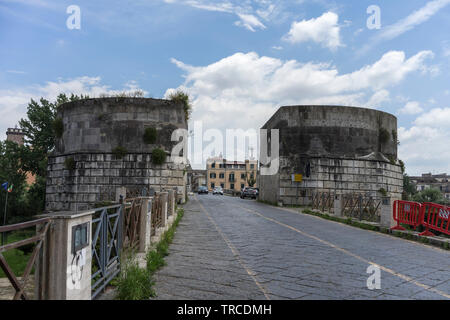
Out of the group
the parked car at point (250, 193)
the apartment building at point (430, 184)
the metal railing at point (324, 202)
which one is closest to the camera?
the metal railing at point (324, 202)

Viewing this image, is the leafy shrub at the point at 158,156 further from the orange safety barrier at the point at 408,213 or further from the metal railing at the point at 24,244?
the metal railing at the point at 24,244

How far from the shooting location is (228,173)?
347ft

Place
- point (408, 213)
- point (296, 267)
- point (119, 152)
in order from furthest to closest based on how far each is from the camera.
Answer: point (119, 152) < point (408, 213) < point (296, 267)

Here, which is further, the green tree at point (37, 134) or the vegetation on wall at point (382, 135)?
the green tree at point (37, 134)

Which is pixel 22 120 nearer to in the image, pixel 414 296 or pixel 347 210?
pixel 347 210

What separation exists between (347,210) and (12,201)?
29.7 meters

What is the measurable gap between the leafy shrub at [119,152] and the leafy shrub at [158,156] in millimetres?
1694

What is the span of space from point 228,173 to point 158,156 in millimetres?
83575

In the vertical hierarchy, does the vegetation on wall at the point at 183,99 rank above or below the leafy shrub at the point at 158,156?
above

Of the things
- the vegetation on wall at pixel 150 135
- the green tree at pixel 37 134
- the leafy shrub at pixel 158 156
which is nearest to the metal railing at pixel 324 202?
the leafy shrub at pixel 158 156

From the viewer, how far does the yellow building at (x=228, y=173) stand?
10444 cm

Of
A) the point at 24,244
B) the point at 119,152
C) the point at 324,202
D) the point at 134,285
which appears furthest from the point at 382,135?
the point at 24,244

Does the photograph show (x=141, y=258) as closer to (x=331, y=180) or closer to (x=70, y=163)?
(x=70, y=163)

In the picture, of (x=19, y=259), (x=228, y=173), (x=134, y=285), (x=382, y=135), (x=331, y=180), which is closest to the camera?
(x=134, y=285)
